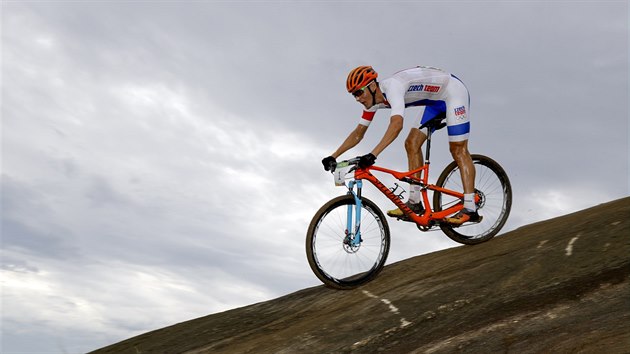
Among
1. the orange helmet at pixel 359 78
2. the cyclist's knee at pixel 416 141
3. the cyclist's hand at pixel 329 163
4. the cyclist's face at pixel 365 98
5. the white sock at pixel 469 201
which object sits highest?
the orange helmet at pixel 359 78

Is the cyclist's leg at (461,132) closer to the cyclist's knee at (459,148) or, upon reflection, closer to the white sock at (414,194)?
the cyclist's knee at (459,148)

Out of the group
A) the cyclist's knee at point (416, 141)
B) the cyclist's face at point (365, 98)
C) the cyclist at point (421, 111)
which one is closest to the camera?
the cyclist at point (421, 111)

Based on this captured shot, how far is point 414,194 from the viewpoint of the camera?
980 cm

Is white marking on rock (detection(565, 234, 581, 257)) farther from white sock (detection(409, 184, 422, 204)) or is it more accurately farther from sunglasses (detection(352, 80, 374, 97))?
sunglasses (detection(352, 80, 374, 97))

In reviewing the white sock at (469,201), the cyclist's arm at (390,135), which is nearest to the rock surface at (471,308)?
the white sock at (469,201)

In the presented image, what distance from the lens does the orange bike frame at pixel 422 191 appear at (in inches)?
344

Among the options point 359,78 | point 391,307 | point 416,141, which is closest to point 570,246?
point 391,307

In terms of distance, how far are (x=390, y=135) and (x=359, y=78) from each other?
1007 mm

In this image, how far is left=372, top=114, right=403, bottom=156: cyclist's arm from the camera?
8414mm

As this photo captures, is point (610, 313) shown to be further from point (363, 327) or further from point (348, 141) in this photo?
point (348, 141)

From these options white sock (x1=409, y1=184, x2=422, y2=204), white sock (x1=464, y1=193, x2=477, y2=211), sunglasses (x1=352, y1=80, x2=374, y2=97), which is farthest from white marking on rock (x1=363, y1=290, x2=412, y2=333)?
sunglasses (x1=352, y1=80, x2=374, y2=97)

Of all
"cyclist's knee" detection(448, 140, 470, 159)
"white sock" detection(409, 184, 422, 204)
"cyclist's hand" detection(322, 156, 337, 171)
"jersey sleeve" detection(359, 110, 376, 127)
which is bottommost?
"white sock" detection(409, 184, 422, 204)

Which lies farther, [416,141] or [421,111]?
[421,111]

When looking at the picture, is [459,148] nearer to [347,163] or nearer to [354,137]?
[354,137]
